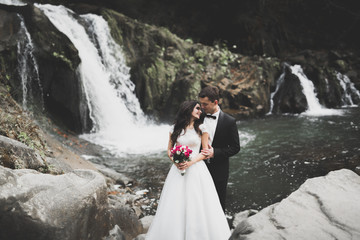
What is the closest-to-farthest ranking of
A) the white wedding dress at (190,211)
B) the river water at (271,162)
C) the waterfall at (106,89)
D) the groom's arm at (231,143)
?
the white wedding dress at (190,211) < the groom's arm at (231,143) < the river water at (271,162) < the waterfall at (106,89)

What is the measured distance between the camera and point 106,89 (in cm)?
1103

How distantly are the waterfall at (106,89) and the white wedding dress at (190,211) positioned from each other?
6.09m

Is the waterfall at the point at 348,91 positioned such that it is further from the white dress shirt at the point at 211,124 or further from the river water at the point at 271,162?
the white dress shirt at the point at 211,124

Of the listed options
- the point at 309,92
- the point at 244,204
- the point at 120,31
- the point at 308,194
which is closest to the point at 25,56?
the point at 120,31

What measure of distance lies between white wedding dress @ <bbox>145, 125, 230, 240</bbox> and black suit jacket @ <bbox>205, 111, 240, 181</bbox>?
0.34m

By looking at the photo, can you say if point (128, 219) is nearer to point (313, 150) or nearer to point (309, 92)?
point (313, 150)

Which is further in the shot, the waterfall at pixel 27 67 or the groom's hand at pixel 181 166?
the waterfall at pixel 27 67

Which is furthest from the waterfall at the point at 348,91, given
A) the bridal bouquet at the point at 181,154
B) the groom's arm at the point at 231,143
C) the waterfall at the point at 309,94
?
the bridal bouquet at the point at 181,154

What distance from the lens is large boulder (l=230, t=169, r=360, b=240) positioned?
6.47 feet

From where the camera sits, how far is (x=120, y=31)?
508 inches

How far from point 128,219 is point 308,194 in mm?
2543

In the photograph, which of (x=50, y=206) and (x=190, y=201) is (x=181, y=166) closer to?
(x=190, y=201)

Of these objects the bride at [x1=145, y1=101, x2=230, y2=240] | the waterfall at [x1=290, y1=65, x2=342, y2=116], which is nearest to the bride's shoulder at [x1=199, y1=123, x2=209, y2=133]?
the bride at [x1=145, y1=101, x2=230, y2=240]

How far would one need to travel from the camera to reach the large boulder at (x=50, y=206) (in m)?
2.08
